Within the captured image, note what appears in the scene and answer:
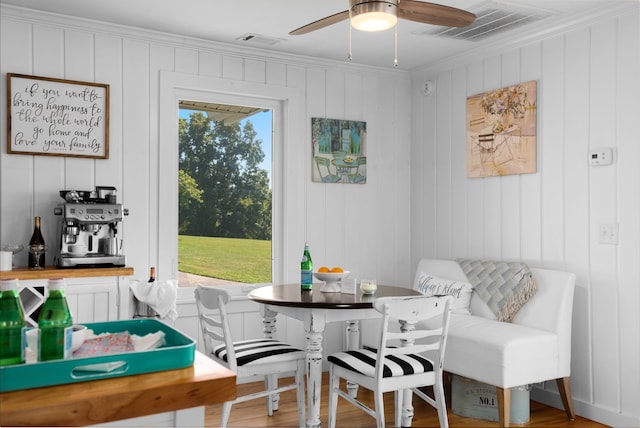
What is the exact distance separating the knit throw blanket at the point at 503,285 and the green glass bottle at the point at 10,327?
3224 millimetres

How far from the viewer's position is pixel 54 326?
126 centimetres

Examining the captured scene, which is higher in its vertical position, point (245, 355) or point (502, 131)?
point (502, 131)

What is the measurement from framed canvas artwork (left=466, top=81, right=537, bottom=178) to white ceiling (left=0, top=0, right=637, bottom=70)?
41 cm

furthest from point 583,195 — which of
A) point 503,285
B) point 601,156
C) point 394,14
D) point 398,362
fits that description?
point 394,14

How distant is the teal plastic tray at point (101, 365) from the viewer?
1.18 metres

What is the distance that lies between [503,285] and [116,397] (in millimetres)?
3229

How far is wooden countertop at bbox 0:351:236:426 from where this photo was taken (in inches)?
44.1

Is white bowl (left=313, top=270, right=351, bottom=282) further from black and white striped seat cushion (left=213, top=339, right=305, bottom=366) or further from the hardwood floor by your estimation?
the hardwood floor

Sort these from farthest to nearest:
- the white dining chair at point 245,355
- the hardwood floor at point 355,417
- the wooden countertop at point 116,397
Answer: the hardwood floor at point 355,417, the white dining chair at point 245,355, the wooden countertop at point 116,397

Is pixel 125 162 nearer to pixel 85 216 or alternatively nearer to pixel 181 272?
pixel 85 216

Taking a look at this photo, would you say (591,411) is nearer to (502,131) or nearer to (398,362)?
(398,362)

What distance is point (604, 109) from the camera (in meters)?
3.64

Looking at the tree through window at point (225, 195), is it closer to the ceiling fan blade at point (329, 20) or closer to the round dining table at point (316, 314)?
the round dining table at point (316, 314)

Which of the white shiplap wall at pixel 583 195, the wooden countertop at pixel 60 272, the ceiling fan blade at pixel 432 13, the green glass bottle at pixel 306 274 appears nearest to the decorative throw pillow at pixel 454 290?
the white shiplap wall at pixel 583 195
